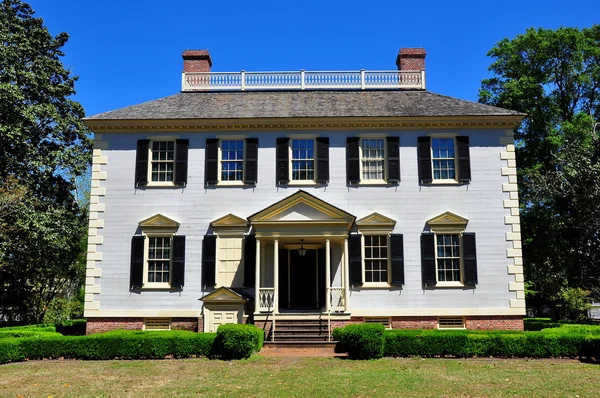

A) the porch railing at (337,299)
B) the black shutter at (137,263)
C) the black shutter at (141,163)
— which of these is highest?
the black shutter at (141,163)

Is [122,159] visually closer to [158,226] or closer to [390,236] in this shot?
[158,226]

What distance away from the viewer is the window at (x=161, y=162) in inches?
807

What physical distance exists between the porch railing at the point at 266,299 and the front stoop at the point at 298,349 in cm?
143

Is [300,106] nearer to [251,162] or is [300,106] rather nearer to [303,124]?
[303,124]

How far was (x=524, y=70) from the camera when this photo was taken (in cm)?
2825

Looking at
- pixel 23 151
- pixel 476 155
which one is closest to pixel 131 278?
pixel 23 151

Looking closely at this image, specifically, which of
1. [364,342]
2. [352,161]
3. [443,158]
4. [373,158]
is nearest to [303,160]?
[352,161]

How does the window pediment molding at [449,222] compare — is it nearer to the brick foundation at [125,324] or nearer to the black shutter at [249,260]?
the black shutter at [249,260]

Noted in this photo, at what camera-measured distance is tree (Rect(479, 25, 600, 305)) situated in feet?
79.3

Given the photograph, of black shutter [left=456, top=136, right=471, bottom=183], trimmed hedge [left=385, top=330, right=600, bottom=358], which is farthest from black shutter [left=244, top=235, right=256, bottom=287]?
black shutter [left=456, top=136, right=471, bottom=183]

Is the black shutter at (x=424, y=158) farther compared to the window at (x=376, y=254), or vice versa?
the black shutter at (x=424, y=158)

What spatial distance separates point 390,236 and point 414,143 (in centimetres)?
372

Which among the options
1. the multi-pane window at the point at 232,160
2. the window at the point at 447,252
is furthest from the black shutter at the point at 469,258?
the multi-pane window at the point at 232,160

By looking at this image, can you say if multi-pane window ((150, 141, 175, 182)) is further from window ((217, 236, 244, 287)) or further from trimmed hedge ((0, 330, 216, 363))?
trimmed hedge ((0, 330, 216, 363))
